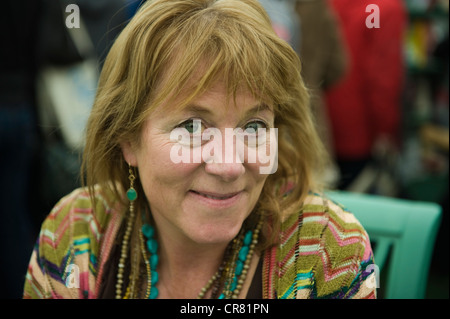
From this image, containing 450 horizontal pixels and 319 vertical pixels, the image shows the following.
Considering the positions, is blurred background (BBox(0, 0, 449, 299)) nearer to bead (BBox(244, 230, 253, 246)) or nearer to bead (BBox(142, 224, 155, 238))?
bead (BBox(142, 224, 155, 238))

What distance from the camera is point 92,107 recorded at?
154 centimetres

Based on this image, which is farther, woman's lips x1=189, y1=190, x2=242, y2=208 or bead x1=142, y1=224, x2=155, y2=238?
bead x1=142, y1=224, x2=155, y2=238

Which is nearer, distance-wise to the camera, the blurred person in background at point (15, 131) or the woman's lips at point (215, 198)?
the woman's lips at point (215, 198)

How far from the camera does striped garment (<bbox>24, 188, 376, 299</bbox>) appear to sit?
1427mm

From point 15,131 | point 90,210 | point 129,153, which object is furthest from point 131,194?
point 15,131

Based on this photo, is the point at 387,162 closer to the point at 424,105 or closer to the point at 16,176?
the point at 424,105

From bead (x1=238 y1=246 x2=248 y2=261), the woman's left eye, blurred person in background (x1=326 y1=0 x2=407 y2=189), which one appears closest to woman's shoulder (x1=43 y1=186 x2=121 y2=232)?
bead (x1=238 y1=246 x2=248 y2=261)

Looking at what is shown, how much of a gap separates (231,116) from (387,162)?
3.00 meters

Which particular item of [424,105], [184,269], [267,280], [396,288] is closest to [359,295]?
[267,280]

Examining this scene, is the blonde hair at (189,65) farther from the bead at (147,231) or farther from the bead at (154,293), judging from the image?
the bead at (154,293)

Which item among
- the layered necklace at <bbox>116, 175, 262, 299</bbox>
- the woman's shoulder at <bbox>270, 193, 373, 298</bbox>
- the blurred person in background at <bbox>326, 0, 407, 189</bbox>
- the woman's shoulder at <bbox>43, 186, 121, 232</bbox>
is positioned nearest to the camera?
the woman's shoulder at <bbox>270, 193, 373, 298</bbox>

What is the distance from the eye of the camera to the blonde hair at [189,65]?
1.29 metres

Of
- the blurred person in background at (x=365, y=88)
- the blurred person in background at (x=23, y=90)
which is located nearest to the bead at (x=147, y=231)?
the blurred person in background at (x=23, y=90)

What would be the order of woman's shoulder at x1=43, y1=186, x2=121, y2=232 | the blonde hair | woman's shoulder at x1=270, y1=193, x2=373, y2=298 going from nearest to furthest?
1. the blonde hair
2. woman's shoulder at x1=270, y1=193, x2=373, y2=298
3. woman's shoulder at x1=43, y1=186, x2=121, y2=232
